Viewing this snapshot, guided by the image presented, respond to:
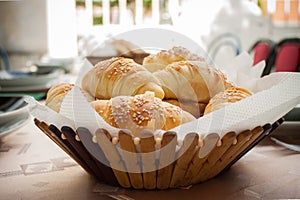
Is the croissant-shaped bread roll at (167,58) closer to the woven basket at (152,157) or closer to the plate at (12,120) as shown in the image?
the woven basket at (152,157)

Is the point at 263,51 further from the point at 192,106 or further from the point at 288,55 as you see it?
the point at 192,106

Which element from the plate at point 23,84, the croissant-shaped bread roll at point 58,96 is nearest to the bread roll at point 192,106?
the croissant-shaped bread roll at point 58,96

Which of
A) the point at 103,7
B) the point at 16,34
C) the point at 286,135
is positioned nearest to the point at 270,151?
the point at 286,135

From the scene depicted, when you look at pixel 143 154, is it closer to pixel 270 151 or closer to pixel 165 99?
pixel 165 99

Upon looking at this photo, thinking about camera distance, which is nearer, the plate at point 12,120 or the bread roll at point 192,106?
the bread roll at point 192,106

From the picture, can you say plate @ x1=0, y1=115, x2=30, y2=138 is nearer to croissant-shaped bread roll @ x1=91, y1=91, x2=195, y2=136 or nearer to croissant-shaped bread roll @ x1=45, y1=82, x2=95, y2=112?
croissant-shaped bread roll @ x1=45, y1=82, x2=95, y2=112
